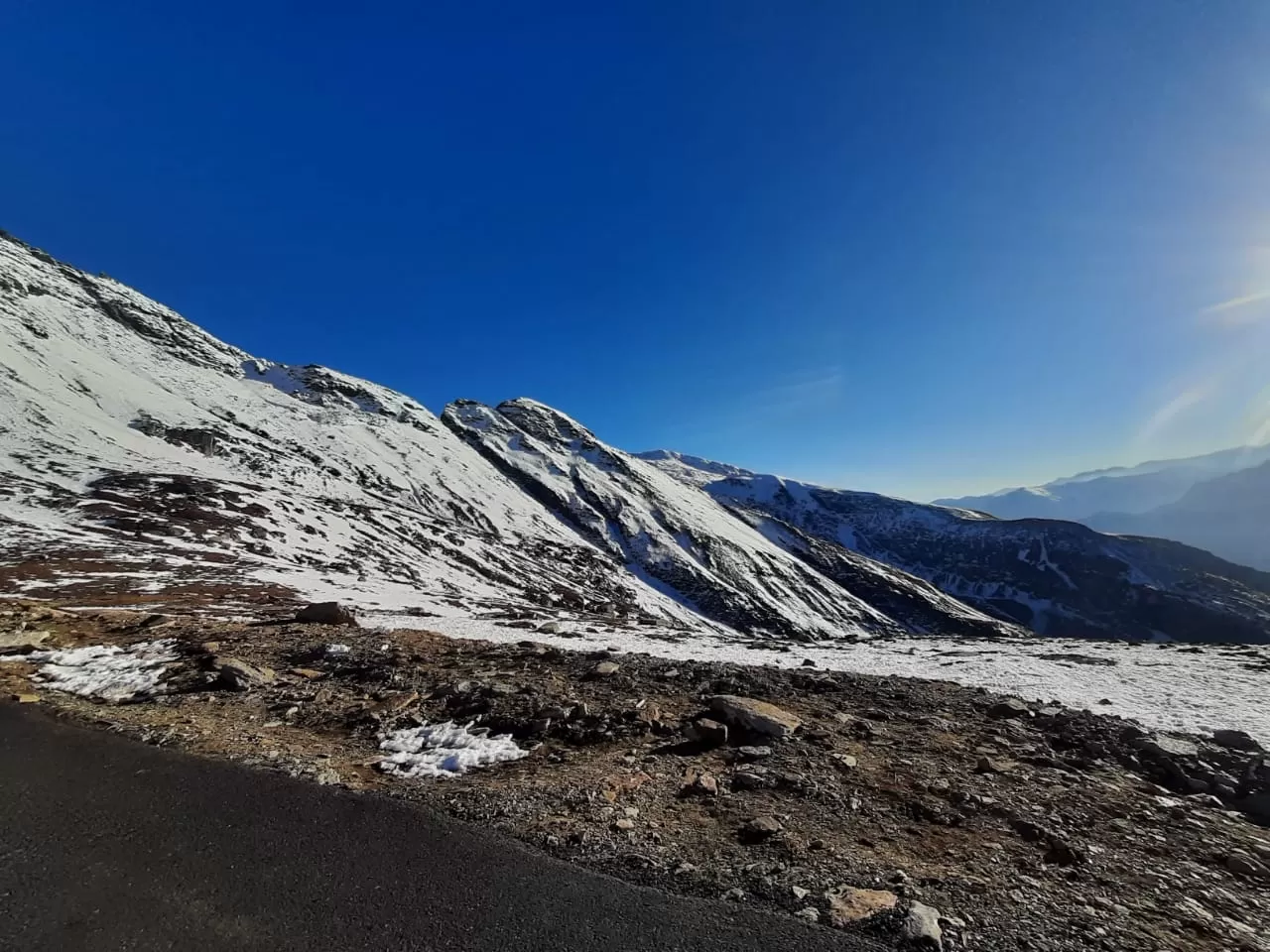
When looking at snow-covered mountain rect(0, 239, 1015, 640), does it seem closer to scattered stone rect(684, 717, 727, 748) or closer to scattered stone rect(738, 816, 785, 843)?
scattered stone rect(684, 717, 727, 748)

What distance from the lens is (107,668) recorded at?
42.4ft

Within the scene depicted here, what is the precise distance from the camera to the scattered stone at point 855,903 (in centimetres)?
514

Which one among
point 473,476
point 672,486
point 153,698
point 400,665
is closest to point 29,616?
point 153,698

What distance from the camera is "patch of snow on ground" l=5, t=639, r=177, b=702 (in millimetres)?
11734

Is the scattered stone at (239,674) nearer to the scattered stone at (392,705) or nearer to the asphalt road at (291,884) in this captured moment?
the scattered stone at (392,705)

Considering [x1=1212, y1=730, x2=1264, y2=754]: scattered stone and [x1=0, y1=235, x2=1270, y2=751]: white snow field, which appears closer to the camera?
[x1=1212, y1=730, x2=1264, y2=754]: scattered stone

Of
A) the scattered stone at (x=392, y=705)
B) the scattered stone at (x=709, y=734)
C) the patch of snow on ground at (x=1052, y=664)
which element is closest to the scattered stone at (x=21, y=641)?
the patch of snow on ground at (x=1052, y=664)

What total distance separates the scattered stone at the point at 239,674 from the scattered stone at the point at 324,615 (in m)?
8.34

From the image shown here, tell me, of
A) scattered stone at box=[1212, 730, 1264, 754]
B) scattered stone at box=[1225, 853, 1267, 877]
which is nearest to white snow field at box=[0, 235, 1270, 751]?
scattered stone at box=[1212, 730, 1264, 754]

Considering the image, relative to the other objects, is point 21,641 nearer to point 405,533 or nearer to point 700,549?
point 405,533

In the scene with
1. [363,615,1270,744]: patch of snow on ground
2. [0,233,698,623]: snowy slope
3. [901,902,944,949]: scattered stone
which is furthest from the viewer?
[0,233,698,623]: snowy slope

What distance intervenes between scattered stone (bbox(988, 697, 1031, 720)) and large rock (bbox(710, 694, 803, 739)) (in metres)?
4.93

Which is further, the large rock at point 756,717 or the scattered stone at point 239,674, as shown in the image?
the scattered stone at point 239,674

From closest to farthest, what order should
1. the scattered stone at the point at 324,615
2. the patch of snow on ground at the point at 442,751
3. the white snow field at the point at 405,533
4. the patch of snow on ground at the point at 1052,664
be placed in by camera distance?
the patch of snow on ground at the point at 442,751 < the patch of snow on ground at the point at 1052,664 < the white snow field at the point at 405,533 < the scattered stone at the point at 324,615
